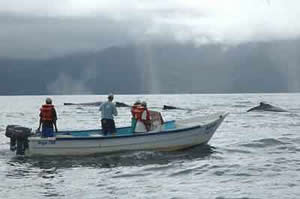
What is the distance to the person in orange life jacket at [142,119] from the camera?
27625 millimetres

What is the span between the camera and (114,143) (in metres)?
26.4

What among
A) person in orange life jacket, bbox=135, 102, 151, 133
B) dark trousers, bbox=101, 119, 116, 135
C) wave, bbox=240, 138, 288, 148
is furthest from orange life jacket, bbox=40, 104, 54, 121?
wave, bbox=240, 138, 288, 148

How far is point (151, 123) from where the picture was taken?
1118 inches

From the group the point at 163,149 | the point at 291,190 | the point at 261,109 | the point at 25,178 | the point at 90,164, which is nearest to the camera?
the point at 291,190

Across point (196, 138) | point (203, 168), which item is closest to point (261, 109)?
point (196, 138)

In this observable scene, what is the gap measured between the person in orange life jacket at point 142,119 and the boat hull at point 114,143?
1.16m

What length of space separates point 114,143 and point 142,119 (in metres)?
2.26

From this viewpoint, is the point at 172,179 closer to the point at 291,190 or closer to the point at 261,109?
the point at 291,190

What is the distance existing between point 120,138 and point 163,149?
2563mm

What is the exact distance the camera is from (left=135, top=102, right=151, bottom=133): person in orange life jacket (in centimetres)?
2762

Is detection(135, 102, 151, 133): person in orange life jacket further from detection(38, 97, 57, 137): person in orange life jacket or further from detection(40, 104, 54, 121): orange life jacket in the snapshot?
detection(40, 104, 54, 121): orange life jacket

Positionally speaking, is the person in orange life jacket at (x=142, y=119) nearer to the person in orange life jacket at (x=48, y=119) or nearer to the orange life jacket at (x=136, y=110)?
the orange life jacket at (x=136, y=110)

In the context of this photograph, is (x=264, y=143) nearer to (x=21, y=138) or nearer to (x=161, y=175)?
(x=161, y=175)

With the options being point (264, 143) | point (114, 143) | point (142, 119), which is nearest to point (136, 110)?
point (142, 119)
